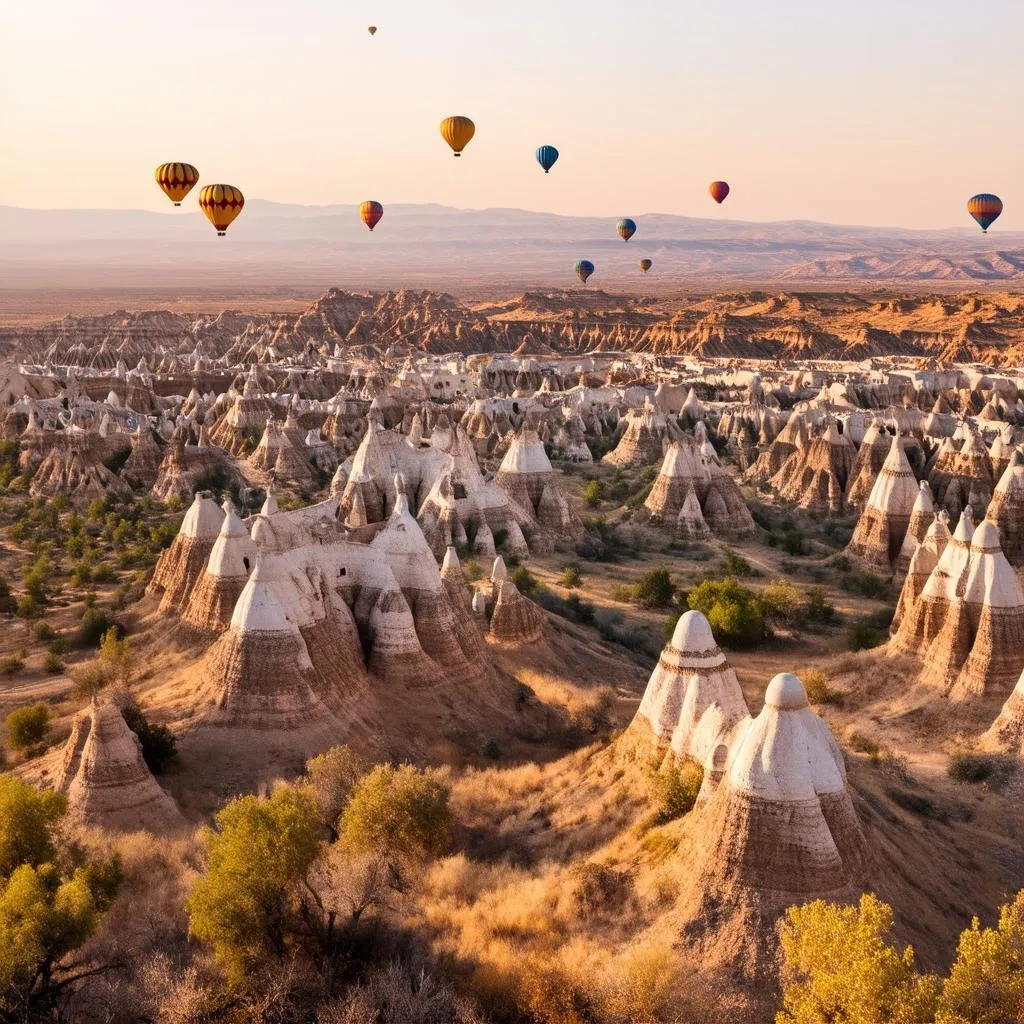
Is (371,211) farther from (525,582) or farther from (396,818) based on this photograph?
(396,818)

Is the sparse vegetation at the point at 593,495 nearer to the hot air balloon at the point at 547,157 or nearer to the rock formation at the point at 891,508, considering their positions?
the rock formation at the point at 891,508

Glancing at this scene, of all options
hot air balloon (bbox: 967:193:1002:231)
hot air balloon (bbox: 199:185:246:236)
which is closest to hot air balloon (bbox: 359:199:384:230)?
hot air balloon (bbox: 199:185:246:236)

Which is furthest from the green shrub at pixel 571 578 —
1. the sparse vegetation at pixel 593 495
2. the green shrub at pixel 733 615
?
the sparse vegetation at pixel 593 495

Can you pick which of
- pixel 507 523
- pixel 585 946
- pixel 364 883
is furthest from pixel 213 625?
pixel 507 523

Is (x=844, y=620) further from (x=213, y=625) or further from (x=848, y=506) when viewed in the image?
(x=213, y=625)

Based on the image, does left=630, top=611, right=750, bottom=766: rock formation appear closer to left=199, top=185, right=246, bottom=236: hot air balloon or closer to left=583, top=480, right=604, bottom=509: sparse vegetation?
left=583, top=480, right=604, bottom=509: sparse vegetation

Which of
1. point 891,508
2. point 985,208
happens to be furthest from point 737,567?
point 985,208
